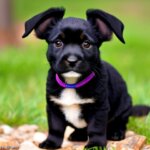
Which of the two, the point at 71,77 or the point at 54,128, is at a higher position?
the point at 71,77

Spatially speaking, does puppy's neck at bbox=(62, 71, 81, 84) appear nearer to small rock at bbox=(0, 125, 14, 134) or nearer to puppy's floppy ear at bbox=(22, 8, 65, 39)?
puppy's floppy ear at bbox=(22, 8, 65, 39)

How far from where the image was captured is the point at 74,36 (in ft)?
15.5

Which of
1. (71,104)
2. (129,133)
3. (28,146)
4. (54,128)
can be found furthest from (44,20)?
(129,133)

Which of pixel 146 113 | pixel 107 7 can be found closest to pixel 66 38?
pixel 146 113

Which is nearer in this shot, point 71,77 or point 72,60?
point 72,60

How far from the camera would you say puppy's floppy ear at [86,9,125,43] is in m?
4.93

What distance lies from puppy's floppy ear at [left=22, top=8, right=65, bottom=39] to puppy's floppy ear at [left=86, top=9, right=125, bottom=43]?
0.76 feet

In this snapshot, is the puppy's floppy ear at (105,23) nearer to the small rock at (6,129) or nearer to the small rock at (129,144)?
the small rock at (129,144)

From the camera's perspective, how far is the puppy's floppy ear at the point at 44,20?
4980mm

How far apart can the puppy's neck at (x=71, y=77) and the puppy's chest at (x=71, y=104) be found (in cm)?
7

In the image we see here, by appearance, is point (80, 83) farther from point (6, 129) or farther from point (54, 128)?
point (6, 129)

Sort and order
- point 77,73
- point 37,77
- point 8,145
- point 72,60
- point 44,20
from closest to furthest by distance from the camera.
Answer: point 72,60 < point 77,73 < point 44,20 < point 8,145 < point 37,77

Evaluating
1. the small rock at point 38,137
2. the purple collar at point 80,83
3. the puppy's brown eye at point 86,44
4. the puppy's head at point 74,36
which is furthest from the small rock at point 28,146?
the puppy's brown eye at point 86,44

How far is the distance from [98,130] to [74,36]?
781 mm
